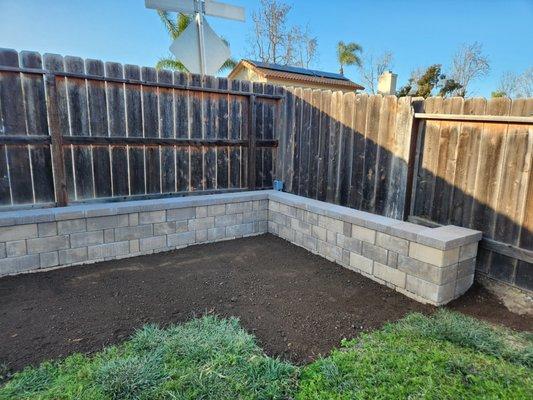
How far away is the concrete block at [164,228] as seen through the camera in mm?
4164

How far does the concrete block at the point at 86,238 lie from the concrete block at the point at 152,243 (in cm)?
44

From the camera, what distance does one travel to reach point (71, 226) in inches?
143

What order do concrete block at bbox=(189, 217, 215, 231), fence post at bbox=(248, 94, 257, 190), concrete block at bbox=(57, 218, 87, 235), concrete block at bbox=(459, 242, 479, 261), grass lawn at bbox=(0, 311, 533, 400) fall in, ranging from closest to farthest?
grass lawn at bbox=(0, 311, 533, 400) < concrete block at bbox=(459, 242, 479, 261) < concrete block at bbox=(57, 218, 87, 235) < concrete block at bbox=(189, 217, 215, 231) < fence post at bbox=(248, 94, 257, 190)

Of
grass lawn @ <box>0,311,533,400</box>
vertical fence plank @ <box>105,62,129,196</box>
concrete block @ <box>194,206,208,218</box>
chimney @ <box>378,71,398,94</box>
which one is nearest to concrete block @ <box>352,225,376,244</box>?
grass lawn @ <box>0,311,533,400</box>

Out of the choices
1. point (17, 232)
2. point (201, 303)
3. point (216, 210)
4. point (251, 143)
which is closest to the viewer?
point (201, 303)

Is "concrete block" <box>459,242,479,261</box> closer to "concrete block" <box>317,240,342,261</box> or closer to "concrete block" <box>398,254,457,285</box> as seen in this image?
"concrete block" <box>398,254,457,285</box>

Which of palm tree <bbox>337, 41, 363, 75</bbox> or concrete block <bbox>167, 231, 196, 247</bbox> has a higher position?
palm tree <bbox>337, 41, 363, 75</bbox>

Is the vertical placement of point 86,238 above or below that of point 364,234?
below

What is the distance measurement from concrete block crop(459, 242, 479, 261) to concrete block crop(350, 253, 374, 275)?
80 centimetres

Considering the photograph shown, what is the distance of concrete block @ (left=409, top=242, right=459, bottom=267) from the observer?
2.84 meters

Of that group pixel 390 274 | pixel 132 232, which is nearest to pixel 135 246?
pixel 132 232

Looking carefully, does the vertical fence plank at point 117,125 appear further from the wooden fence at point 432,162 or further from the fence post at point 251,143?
the wooden fence at point 432,162

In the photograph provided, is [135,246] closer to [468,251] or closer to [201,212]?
[201,212]

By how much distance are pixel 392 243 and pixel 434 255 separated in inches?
17.1
